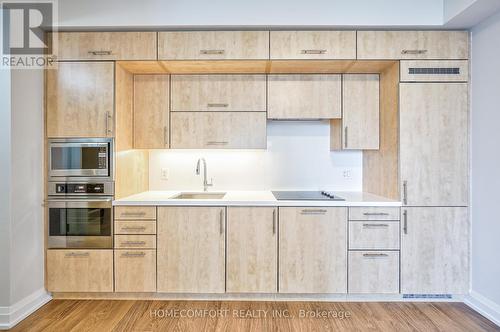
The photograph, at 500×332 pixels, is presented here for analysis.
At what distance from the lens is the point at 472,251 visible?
9.02 ft

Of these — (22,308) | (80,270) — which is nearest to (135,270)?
(80,270)

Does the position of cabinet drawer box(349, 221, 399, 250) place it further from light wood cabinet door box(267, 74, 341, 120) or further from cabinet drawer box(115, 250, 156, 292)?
cabinet drawer box(115, 250, 156, 292)

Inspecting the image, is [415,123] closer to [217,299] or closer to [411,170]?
[411,170]

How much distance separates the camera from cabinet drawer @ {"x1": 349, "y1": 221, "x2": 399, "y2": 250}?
2.76 metres

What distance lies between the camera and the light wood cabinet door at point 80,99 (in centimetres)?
280

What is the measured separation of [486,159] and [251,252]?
2.09 m

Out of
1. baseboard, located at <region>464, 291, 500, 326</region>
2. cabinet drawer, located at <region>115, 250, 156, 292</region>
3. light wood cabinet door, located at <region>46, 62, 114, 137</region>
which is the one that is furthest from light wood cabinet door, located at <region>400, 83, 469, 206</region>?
light wood cabinet door, located at <region>46, 62, 114, 137</region>

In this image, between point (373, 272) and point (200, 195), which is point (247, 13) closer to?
point (200, 195)

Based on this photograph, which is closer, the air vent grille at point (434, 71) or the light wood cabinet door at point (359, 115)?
the air vent grille at point (434, 71)

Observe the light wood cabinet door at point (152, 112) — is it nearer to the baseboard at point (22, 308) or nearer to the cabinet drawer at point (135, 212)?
the cabinet drawer at point (135, 212)

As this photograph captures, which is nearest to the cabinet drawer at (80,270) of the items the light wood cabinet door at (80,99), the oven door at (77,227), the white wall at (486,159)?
the oven door at (77,227)

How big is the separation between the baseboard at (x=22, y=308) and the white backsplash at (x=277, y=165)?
1376 mm

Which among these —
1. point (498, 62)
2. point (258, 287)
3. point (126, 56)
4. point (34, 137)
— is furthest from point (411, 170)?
point (34, 137)

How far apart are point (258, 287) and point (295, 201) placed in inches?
32.3
